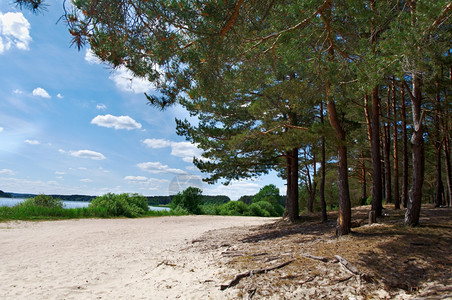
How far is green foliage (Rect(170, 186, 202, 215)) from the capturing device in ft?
79.8

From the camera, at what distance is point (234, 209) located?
26.7 m

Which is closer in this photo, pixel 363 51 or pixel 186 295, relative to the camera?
pixel 186 295

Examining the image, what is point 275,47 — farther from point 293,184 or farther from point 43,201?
point 43,201

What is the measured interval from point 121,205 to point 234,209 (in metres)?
11.5

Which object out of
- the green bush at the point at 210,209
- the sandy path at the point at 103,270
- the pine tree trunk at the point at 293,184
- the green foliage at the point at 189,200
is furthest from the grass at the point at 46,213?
the pine tree trunk at the point at 293,184

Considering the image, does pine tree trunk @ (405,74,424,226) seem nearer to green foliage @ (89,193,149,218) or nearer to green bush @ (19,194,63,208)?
green foliage @ (89,193,149,218)

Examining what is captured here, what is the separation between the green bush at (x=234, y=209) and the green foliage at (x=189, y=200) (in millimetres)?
2735

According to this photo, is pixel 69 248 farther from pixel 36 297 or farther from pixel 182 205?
pixel 182 205

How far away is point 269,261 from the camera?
5.09 metres

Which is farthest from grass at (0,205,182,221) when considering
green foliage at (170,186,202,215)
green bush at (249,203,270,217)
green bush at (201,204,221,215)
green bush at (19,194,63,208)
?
green bush at (249,203,270,217)

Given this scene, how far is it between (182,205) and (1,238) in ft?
53.5

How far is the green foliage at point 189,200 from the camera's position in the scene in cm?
2432

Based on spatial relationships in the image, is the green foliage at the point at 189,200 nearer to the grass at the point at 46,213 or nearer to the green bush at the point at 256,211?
the green bush at the point at 256,211

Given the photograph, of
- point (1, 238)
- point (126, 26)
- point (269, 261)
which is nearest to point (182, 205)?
point (1, 238)
